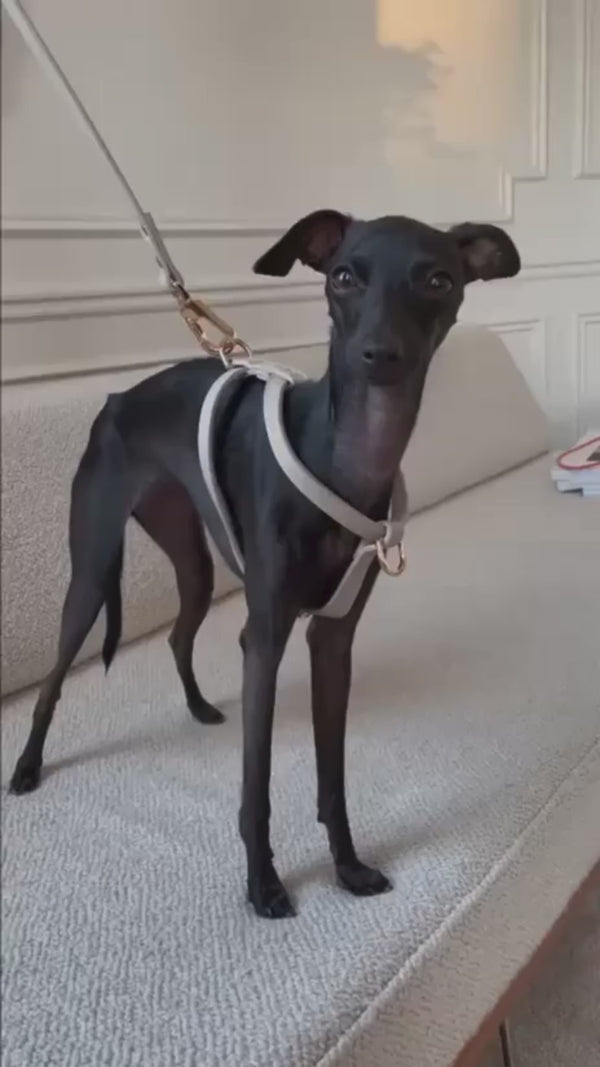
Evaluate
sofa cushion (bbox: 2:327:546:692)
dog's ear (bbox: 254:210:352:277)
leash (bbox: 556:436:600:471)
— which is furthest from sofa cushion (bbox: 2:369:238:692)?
leash (bbox: 556:436:600:471)

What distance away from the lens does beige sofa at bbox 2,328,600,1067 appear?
18.4 inches

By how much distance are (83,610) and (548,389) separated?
0.38 metres

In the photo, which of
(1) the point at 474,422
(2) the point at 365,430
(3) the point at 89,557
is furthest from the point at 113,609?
(1) the point at 474,422

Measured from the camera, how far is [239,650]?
0.62 metres

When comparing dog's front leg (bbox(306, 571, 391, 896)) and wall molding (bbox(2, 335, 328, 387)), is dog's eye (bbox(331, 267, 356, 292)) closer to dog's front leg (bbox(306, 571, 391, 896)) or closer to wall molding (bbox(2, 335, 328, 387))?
wall molding (bbox(2, 335, 328, 387))

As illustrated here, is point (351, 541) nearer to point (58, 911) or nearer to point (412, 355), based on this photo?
point (412, 355)

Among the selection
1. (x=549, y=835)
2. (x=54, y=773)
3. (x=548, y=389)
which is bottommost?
(x=549, y=835)

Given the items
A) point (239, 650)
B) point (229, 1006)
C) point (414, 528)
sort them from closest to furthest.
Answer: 1. point (229, 1006)
2. point (239, 650)
3. point (414, 528)

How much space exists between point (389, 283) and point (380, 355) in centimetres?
3

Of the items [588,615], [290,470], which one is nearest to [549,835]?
[588,615]

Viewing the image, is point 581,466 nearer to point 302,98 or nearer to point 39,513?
point 302,98

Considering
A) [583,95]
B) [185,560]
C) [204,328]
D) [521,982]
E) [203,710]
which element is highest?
[583,95]

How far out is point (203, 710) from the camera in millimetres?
674

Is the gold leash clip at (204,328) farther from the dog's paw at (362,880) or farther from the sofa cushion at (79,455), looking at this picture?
the dog's paw at (362,880)
